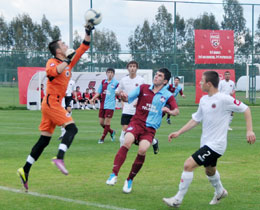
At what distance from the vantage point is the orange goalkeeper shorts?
8430mm

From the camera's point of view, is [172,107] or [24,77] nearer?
[172,107]

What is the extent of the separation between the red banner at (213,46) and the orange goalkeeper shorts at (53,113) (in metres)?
31.1

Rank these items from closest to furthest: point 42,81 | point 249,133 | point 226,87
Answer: point 249,133
point 226,87
point 42,81

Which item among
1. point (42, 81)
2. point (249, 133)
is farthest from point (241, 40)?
point (249, 133)

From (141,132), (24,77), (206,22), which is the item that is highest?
(206,22)

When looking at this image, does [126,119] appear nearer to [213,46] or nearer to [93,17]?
[93,17]

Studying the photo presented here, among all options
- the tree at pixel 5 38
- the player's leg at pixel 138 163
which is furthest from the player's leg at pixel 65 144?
the tree at pixel 5 38

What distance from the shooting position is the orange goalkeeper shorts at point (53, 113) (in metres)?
8.43

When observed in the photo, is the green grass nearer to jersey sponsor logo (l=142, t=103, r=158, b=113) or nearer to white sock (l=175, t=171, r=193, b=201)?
white sock (l=175, t=171, r=193, b=201)

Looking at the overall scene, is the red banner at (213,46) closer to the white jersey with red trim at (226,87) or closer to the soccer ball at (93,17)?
the white jersey with red trim at (226,87)

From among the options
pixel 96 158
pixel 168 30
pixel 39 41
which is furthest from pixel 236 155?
pixel 39 41

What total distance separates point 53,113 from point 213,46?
105 feet

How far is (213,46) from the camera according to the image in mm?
39375

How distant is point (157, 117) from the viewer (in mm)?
8875
